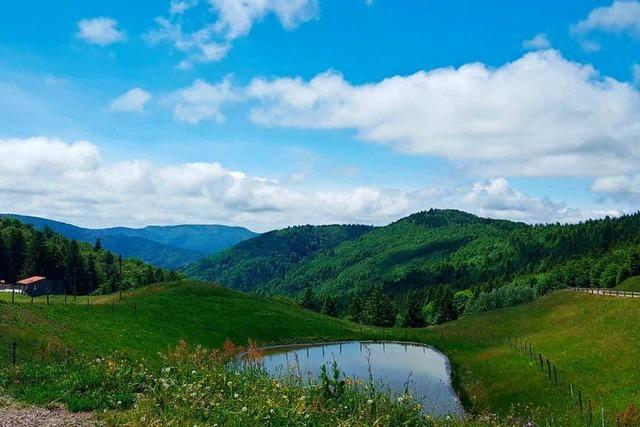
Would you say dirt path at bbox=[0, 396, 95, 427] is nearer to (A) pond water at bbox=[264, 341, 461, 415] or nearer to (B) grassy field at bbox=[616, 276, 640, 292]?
(A) pond water at bbox=[264, 341, 461, 415]

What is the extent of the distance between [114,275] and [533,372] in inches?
5009

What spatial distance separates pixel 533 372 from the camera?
47.8 metres

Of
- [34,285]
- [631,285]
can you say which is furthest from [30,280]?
[631,285]

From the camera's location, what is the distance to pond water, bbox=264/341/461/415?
5222cm

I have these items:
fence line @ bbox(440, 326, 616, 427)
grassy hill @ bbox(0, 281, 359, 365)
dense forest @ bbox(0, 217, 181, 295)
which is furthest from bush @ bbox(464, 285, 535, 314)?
dense forest @ bbox(0, 217, 181, 295)

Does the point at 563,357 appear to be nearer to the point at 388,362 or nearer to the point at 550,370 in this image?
the point at 550,370

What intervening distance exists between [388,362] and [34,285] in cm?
9112

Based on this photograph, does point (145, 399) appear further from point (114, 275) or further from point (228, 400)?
point (114, 275)

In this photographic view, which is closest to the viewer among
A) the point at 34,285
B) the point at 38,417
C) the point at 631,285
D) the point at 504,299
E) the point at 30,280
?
the point at 38,417

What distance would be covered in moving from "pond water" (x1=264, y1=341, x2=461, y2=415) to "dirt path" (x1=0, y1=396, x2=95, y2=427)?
103 feet

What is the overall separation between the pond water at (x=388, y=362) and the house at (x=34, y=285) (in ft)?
229

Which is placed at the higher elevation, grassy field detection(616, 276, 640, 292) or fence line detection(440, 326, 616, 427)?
grassy field detection(616, 276, 640, 292)

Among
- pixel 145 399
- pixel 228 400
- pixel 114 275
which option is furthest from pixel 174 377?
pixel 114 275

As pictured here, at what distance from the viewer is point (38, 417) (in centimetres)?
1406
